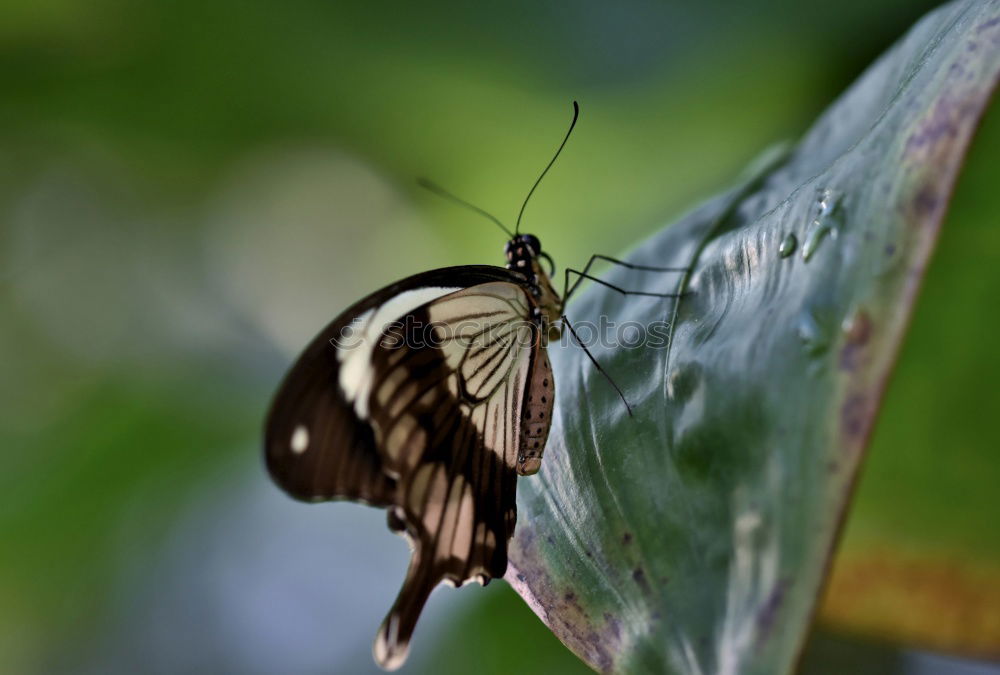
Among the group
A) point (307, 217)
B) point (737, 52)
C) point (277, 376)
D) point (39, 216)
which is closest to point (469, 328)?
point (737, 52)

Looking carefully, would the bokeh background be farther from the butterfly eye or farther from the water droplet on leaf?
the water droplet on leaf

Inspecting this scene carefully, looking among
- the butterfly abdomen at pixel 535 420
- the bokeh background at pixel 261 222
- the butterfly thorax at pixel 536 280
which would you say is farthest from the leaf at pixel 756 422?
the bokeh background at pixel 261 222

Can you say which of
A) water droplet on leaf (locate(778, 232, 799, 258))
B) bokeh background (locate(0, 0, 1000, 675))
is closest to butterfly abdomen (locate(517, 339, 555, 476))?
water droplet on leaf (locate(778, 232, 799, 258))

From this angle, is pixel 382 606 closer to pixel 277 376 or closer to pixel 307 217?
pixel 277 376

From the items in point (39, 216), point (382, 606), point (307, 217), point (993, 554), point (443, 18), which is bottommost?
point (993, 554)

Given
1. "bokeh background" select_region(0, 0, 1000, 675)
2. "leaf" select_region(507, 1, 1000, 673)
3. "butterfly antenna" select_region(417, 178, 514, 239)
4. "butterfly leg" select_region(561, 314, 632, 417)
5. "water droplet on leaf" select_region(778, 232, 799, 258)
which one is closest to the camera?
"leaf" select_region(507, 1, 1000, 673)

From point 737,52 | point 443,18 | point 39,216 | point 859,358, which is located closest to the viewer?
point 859,358

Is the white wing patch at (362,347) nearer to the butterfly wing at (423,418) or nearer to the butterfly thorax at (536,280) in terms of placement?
the butterfly wing at (423,418)
